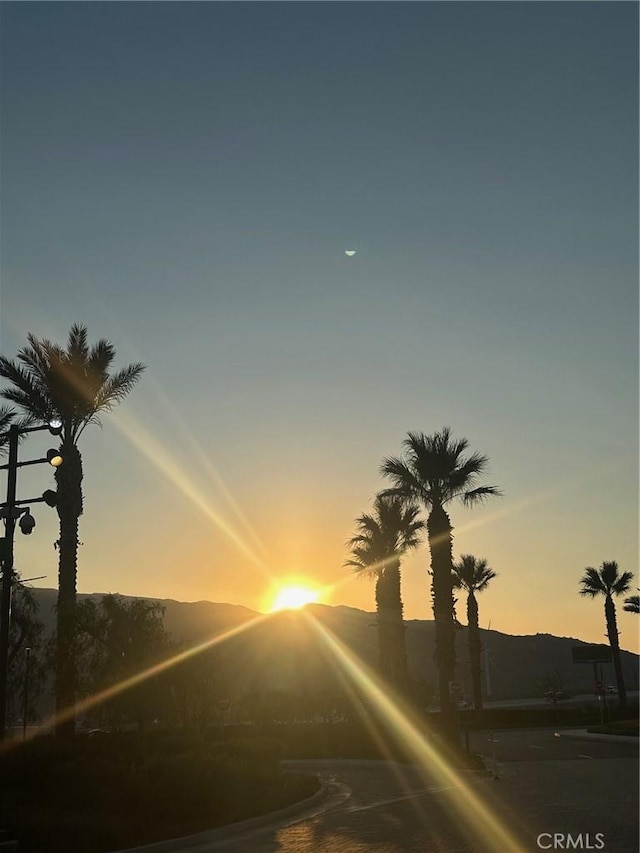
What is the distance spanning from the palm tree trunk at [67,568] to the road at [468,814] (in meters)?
9.05

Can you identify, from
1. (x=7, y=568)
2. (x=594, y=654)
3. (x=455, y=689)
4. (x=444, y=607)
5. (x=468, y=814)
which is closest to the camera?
(x=468, y=814)

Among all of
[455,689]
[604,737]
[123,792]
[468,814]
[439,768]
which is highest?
[455,689]

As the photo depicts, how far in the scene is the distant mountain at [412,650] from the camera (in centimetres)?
14625

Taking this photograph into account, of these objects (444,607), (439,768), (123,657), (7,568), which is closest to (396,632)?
(444,607)

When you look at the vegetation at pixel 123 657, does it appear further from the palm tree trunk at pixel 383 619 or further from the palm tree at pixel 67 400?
the palm tree trunk at pixel 383 619

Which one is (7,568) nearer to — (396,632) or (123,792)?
(123,792)

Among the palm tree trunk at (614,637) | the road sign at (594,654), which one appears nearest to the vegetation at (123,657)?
the palm tree trunk at (614,637)

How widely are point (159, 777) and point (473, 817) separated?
21.6 ft

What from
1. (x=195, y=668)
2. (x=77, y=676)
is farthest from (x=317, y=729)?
(x=77, y=676)

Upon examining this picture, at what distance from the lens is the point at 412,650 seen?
162875 millimetres

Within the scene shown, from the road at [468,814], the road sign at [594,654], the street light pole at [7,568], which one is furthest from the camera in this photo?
the road sign at [594,654]

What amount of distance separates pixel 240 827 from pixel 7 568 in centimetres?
775

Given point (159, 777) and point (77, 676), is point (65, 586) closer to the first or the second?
point (77, 676)

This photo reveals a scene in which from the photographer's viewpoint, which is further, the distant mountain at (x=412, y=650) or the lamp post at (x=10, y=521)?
the distant mountain at (x=412, y=650)
